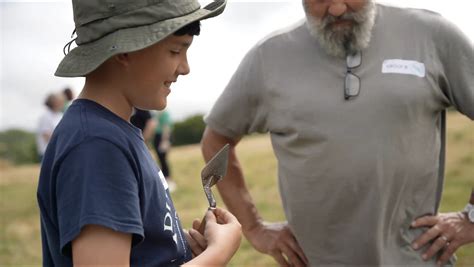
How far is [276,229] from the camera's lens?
3074mm

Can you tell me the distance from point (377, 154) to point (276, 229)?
697mm

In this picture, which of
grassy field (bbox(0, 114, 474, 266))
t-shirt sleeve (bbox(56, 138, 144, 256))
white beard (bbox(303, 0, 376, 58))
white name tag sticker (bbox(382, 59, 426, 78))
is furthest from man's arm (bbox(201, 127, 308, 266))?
grassy field (bbox(0, 114, 474, 266))

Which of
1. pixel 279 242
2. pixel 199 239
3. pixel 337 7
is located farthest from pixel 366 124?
pixel 199 239

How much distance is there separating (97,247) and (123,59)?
0.48m

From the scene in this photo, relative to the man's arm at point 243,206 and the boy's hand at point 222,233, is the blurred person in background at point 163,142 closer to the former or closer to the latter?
the man's arm at point 243,206

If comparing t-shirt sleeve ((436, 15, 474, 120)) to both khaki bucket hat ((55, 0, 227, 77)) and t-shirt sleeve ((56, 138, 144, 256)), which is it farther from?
t-shirt sleeve ((56, 138, 144, 256))

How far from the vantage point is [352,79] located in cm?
265

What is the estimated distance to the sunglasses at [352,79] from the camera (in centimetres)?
263

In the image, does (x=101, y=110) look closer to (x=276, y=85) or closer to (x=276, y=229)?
(x=276, y=85)

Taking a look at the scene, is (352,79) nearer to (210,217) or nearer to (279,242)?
(279,242)

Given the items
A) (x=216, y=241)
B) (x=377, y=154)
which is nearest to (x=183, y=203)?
(x=377, y=154)

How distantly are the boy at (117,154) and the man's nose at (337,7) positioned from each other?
1.02 m

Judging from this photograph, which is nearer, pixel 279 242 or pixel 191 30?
pixel 191 30

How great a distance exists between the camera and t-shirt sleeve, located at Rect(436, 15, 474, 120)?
2654 millimetres
